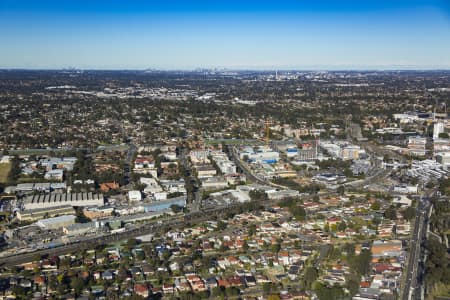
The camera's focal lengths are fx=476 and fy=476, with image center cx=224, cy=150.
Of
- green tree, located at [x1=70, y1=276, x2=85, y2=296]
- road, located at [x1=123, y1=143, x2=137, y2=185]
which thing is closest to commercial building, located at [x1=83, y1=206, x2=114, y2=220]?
road, located at [x1=123, y1=143, x2=137, y2=185]

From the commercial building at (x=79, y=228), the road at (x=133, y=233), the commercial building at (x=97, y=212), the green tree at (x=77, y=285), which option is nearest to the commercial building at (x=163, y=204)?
the road at (x=133, y=233)

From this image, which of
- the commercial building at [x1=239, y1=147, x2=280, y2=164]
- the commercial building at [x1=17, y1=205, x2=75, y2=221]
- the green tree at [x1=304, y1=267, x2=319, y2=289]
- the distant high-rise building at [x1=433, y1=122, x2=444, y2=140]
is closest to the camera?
the green tree at [x1=304, y1=267, x2=319, y2=289]

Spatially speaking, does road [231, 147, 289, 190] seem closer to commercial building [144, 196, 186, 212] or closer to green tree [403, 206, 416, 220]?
commercial building [144, 196, 186, 212]

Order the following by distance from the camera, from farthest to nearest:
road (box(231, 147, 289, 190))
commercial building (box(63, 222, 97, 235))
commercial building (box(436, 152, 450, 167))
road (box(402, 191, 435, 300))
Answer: commercial building (box(436, 152, 450, 167)) → road (box(231, 147, 289, 190)) → commercial building (box(63, 222, 97, 235)) → road (box(402, 191, 435, 300))

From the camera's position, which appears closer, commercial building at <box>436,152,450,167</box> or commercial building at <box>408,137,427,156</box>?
commercial building at <box>436,152,450,167</box>

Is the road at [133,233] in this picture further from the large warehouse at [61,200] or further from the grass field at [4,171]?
the grass field at [4,171]

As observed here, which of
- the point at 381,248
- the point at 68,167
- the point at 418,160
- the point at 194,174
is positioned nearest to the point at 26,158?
the point at 68,167
